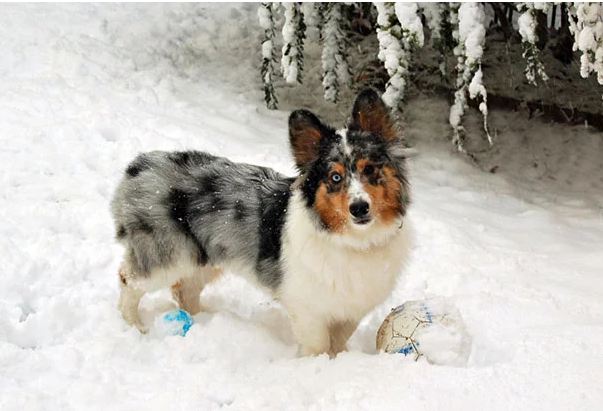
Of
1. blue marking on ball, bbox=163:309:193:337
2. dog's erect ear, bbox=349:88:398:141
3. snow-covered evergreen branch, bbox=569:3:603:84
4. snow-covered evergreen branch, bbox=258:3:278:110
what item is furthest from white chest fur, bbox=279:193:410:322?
snow-covered evergreen branch, bbox=258:3:278:110

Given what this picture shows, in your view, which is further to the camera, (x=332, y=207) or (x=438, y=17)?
(x=438, y=17)

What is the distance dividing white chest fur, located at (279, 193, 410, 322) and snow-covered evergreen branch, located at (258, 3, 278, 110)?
400cm

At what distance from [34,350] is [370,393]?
6.42 ft

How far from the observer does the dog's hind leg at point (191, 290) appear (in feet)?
14.6

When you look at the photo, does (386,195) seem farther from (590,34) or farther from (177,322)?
(590,34)

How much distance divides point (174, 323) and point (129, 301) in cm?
35

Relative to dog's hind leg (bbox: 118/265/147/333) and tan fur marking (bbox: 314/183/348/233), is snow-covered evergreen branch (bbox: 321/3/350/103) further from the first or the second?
tan fur marking (bbox: 314/183/348/233)

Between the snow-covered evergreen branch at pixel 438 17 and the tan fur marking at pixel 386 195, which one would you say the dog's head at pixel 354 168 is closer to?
the tan fur marking at pixel 386 195

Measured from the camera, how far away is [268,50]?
24.4 ft

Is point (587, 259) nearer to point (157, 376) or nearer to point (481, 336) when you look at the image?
point (481, 336)

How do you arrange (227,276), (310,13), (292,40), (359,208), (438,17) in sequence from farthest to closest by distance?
(310,13)
(292,40)
(438,17)
(227,276)
(359,208)

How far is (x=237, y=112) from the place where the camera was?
7555 mm

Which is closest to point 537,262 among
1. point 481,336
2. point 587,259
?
point 587,259

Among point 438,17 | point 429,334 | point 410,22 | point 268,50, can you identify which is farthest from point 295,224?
point 268,50
